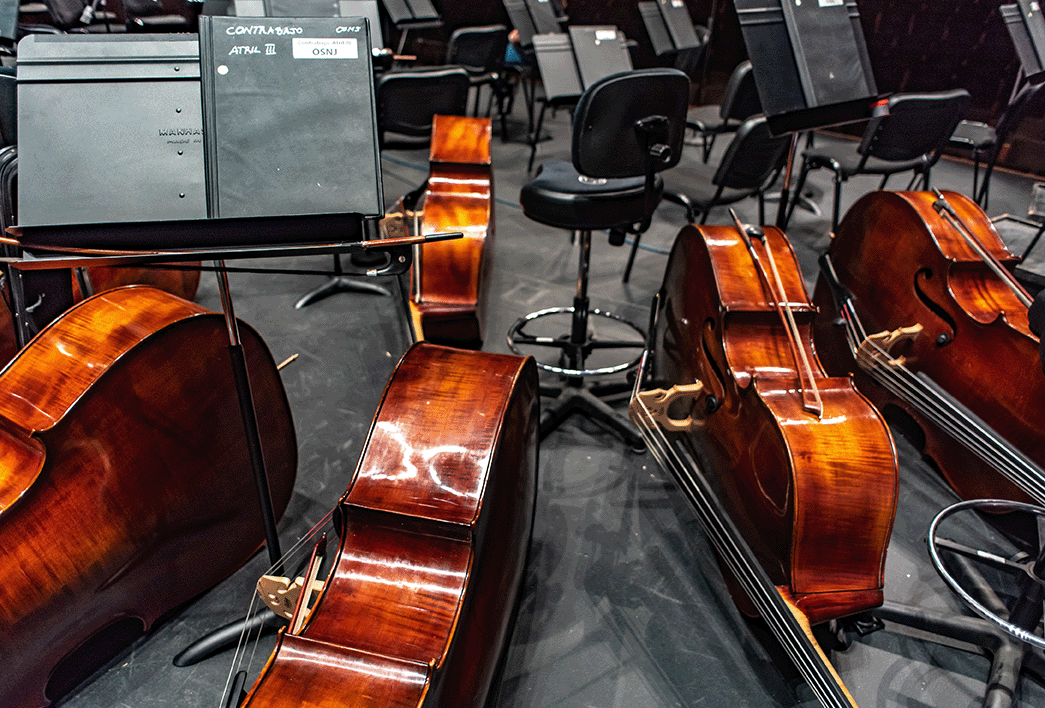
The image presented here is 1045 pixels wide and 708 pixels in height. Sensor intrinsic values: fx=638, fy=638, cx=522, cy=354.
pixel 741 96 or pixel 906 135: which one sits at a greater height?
pixel 741 96

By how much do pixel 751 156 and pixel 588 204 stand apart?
44.7 inches

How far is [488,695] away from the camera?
1.25m

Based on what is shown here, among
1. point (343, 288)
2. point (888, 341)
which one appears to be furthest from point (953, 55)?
point (343, 288)

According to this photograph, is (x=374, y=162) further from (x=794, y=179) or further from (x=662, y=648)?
(x=794, y=179)

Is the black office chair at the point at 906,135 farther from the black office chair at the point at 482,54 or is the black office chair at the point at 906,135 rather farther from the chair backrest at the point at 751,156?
the black office chair at the point at 482,54

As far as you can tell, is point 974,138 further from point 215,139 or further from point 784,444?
point 215,139

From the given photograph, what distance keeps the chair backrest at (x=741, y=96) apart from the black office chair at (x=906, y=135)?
0.47 m

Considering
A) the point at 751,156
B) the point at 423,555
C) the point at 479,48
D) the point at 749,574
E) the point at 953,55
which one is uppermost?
the point at 953,55

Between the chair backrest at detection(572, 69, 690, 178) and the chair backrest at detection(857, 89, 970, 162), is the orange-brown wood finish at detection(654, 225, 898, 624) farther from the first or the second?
the chair backrest at detection(857, 89, 970, 162)

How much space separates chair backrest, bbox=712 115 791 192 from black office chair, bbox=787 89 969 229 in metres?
0.44

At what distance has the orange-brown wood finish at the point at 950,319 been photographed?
5.73ft

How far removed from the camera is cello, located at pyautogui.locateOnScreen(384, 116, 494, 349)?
2301 mm

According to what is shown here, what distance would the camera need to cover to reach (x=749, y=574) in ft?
4.40

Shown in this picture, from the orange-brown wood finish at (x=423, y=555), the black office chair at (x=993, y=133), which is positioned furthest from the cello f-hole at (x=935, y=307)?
the black office chair at (x=993, y=133)
